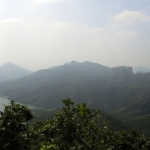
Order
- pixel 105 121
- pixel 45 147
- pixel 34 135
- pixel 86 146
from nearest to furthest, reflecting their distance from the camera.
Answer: pixel 45 147 < pixel 86 146 < pixel 34 135 < pixel 105 121

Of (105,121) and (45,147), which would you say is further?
(105,121)

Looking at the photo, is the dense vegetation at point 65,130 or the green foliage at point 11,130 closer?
the dense vegetation at point 65,130

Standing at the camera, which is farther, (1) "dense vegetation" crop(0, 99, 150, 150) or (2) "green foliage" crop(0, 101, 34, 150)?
(2) "green foliage" crop(0, 101, 34, 150)

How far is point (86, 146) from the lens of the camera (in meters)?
8.70

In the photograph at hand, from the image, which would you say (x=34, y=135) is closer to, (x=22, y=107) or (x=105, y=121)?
(x=22, y=107)

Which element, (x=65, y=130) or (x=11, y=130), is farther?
(x=65, y=130)

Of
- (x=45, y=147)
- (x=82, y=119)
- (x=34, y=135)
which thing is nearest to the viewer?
(x=45, y=147)

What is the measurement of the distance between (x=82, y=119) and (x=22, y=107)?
7442 millimetres

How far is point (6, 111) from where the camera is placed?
1127cm

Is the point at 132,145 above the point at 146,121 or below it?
above

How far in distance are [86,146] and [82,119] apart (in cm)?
184

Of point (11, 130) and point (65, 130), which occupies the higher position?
point (11, 130)

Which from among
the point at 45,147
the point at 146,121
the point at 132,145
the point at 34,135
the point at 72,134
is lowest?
the point at 146,121

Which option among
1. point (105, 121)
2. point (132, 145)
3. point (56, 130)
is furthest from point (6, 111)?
point (105, 121)
